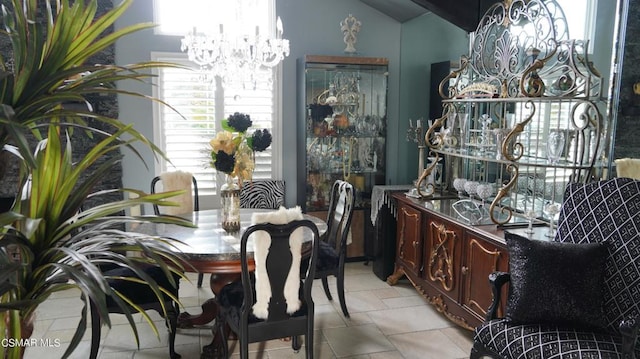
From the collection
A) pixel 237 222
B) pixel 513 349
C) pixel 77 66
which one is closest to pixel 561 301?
pixel 513 349

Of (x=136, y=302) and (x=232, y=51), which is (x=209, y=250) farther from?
(x=232, y=51)

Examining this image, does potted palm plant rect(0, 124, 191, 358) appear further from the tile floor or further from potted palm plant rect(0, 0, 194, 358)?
the tile floor

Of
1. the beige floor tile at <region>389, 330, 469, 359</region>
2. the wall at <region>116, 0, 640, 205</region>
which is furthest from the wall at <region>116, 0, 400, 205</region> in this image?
the beige floor tile at <region>389, 330, 469, 359</region>

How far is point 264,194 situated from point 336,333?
1.86m

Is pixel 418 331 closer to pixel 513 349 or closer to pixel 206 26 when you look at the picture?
pixel 513 349

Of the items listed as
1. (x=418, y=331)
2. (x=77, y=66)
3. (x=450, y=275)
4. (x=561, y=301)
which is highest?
(x=77, y=66)

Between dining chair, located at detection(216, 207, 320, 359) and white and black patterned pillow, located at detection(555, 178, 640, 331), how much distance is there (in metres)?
1.36

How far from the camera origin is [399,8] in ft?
15.4

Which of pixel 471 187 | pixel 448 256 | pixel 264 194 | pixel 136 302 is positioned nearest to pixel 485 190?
pixel 471 187

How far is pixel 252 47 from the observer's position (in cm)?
338

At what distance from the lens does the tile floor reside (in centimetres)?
303

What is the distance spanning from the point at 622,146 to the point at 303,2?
10.4 feet

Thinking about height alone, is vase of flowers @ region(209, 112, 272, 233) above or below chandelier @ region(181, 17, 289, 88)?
below

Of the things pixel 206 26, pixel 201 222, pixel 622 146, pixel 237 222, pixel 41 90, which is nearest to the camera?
pixel 41 90
